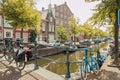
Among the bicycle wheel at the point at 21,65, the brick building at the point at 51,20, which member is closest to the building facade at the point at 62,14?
the brick building at the point at 51,20

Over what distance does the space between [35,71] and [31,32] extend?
28427mm

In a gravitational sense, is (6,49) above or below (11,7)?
below

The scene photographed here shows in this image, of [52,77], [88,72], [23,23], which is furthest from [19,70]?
[23,23]

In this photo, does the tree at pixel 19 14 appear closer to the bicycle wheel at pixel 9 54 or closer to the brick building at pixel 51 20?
the bicycle wheel at pixel 9 54

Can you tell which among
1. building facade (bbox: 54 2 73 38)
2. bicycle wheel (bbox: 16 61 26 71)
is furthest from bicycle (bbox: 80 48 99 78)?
building facade (bbox: 54 2 73 38)

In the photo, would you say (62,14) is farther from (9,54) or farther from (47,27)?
(9,54)

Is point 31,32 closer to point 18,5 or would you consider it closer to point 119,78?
point 18,5

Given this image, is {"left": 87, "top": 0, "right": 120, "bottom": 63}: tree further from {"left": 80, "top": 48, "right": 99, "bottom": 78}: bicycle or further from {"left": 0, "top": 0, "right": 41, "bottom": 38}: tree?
{"left": 0, "top": 0, "right": 41, "bottom": 38}: tree

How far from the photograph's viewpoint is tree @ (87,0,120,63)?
23.2 ft

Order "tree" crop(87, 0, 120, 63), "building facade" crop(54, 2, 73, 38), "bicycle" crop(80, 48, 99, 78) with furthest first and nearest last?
"building facade" crop(54, 2, 73, 38), "tree" crop(87, 0, 120, 63), "bicycle" crop(80, 48, 99, 78)

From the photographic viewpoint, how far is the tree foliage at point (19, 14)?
18.7m

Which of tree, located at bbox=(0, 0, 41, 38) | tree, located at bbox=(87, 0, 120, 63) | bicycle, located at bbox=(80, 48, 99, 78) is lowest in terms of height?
bicycle, located at bbox=(80, 48, 99, 78)

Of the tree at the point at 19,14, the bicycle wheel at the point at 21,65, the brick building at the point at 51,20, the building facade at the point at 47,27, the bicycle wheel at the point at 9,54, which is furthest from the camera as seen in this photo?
the brick building at the point at 51,20

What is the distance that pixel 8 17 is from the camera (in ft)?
62.0
